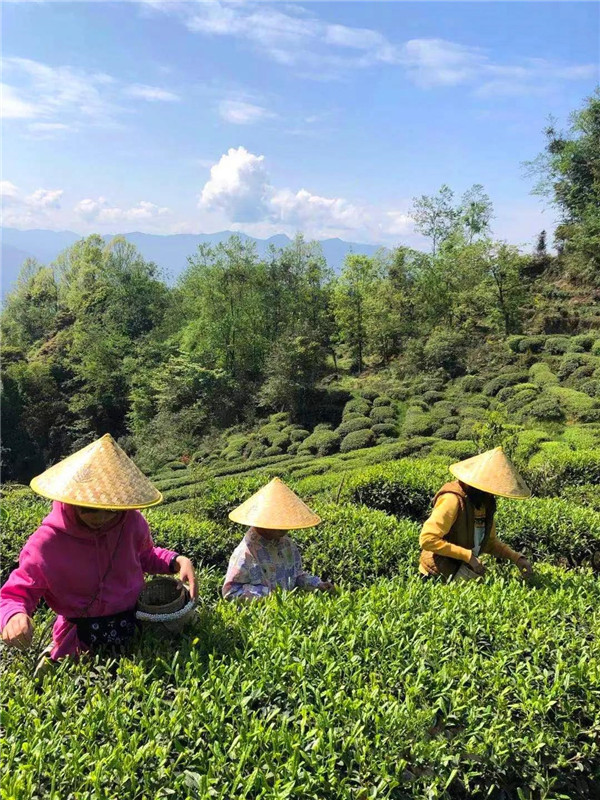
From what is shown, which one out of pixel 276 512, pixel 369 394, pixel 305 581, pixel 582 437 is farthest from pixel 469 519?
pixel 369 394

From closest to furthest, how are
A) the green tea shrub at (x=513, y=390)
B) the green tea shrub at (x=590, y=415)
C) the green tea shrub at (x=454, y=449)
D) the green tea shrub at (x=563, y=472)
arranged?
the green tea shrub at (x=563, y=472) → the green tea shrub at (x=454, y=449) → the green tea shrub at (x=590, y=415) → the green tea shrub at (x=513, y=390)

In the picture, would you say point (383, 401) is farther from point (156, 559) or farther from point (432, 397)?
point (156, 559)

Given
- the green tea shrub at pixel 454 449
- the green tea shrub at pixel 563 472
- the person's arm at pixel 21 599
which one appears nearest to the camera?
the person's arm at pixel 21 599

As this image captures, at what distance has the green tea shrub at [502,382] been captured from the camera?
1862 centimetres

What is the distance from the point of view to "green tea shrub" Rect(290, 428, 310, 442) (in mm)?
20953

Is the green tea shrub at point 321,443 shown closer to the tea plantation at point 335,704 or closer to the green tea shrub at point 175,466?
the green tea shrub at point 175,466

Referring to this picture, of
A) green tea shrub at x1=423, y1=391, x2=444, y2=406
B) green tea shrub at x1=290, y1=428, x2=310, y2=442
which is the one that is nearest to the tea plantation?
green tea shrub at x1=423, y1=391, x2=444, y2=406

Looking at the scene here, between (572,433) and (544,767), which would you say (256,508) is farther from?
(572,433)

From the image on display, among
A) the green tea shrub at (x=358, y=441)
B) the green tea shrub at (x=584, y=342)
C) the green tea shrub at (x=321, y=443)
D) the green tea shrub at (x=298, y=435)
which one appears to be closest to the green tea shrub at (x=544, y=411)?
the green tea shrub at (x=584, y=342)

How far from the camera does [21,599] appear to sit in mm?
2213

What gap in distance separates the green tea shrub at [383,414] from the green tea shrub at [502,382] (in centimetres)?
316

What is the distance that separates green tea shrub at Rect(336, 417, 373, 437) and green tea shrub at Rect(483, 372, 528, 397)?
158 inches

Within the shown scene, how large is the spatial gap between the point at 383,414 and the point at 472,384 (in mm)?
3186

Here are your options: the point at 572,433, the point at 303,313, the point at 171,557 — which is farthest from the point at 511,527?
the point at 303,313
